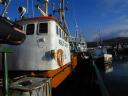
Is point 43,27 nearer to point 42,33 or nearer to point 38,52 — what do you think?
point 42,33

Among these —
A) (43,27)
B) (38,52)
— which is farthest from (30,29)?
(38,52)

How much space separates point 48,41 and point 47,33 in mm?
463

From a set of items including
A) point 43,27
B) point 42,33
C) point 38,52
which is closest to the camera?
point 38,52

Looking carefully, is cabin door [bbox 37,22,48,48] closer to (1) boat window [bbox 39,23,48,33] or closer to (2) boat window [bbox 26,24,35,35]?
(1) boat window [bbox 39,23,48,33]

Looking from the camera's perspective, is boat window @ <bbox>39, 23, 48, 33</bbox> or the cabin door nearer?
the cabin door

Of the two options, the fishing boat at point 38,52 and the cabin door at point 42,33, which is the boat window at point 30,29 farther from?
the cabin door at point 42,33

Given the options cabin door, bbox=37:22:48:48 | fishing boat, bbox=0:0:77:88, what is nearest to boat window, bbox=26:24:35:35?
fishing boat, bbox=0:0:77:88

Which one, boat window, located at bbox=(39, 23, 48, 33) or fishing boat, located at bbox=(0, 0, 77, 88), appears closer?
fishing boat, located at bbox=(0, 0, 77, 88)

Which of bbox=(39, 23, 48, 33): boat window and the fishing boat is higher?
bbox=(39, 23, 48, 33): boat window

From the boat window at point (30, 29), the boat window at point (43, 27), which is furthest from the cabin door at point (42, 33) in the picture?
the boat window at point (30, 29)

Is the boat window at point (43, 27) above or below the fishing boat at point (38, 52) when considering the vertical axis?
above

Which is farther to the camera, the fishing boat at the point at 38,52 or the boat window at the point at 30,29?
the boat window at the point at 30,29

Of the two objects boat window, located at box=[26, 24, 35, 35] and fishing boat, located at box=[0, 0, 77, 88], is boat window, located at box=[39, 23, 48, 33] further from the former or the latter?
boat window, located at box=[26, 24, 35, 35]

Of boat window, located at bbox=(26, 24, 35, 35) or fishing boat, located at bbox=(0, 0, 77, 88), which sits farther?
boat window, located at bbox=(26, 24, 35, 35)
